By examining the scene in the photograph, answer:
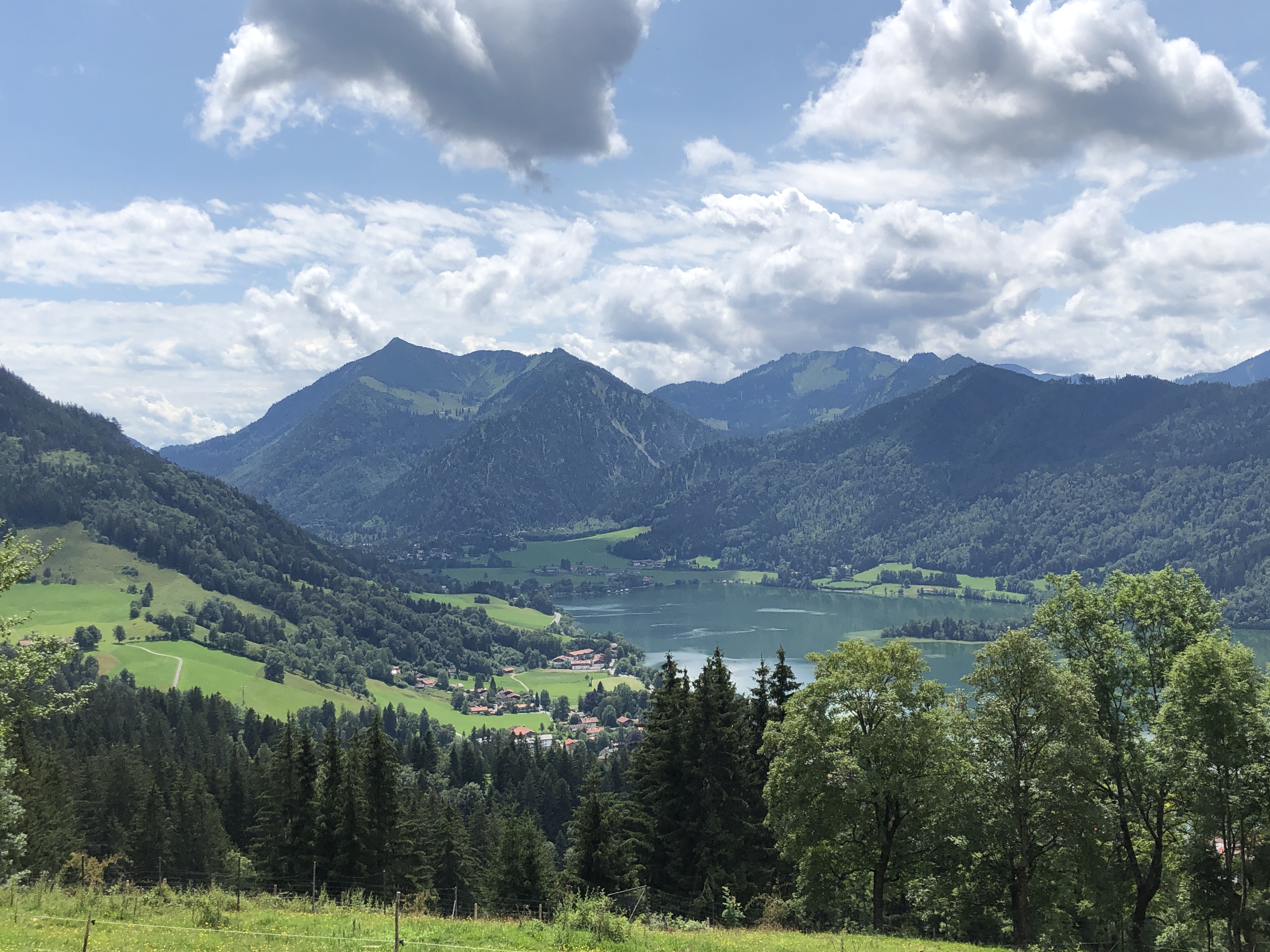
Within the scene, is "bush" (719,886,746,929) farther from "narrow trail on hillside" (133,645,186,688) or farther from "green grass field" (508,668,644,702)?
"narrow trail on hillside" (133,645,186,688)

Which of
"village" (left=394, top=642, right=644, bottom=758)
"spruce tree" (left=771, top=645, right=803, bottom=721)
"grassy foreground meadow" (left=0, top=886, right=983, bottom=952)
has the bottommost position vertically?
"village" (left=394, top=642, right=644, bottom=758)

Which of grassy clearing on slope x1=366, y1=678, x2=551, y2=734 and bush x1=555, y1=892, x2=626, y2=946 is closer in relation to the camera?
bush x1=555, y1=892, x2=626, y2=946

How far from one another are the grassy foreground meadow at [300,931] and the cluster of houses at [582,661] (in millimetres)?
154561

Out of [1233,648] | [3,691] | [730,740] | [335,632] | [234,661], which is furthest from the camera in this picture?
[335,632]

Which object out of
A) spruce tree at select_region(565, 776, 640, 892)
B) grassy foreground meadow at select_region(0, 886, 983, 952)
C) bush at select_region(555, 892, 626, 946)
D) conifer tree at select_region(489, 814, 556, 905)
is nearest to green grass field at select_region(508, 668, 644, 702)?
conifer tree at select_region(489, 814, 556, 905)

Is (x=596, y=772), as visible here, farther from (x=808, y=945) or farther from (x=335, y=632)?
(x=335, y=632)

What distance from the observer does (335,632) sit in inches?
7589

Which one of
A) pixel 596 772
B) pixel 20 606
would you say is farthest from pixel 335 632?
pixel 596 772

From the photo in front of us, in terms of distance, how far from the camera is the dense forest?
20.1 m

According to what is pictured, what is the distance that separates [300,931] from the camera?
14945mm

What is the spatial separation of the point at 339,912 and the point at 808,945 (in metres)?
9.66

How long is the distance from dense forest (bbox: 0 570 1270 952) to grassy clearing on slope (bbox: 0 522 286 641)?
441 feet

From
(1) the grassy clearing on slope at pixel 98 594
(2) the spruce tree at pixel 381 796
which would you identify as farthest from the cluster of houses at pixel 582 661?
(2) the spruce tree at pixel 381 796

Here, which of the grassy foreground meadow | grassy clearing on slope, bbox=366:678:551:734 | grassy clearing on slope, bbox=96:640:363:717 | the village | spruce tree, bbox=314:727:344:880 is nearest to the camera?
the grassy foreground meadow
